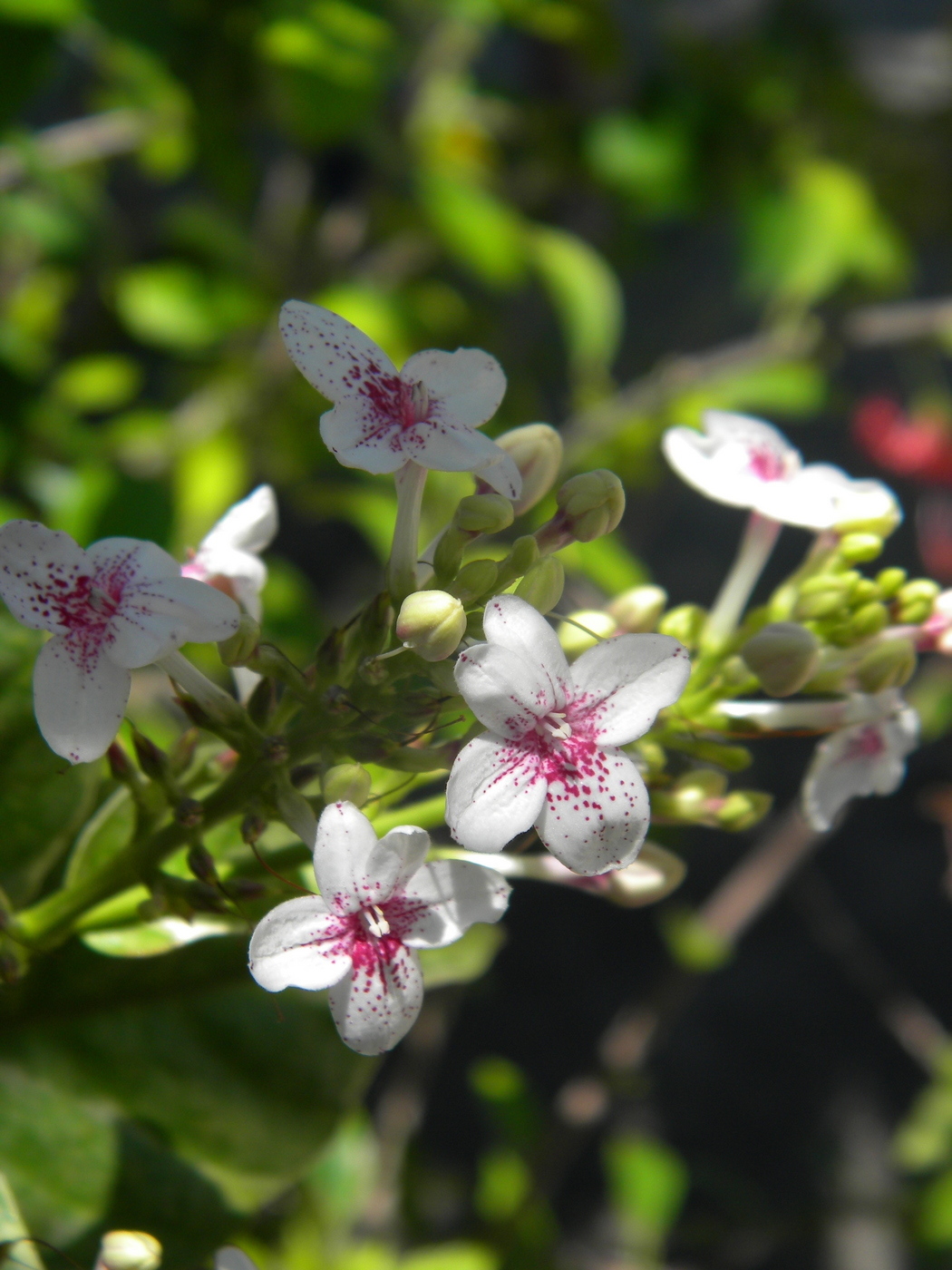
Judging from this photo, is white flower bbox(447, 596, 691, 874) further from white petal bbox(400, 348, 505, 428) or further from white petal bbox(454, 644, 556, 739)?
white petal bbox(400, 348, 505, 428)

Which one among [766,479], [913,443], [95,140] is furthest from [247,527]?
[913,443]

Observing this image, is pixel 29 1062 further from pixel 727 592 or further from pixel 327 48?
pixel 327 48

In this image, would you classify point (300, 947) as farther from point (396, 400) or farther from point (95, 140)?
point (95, 140)

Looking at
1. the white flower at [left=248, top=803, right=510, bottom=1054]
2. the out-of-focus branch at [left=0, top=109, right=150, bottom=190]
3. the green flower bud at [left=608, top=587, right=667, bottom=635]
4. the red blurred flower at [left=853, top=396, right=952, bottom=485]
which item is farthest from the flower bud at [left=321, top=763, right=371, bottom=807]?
the red blurred flower at [left=853, top=396, right=952, bottom=485]

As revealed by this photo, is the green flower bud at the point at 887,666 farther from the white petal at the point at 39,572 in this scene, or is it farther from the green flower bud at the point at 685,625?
the white petal at the point at 39,572

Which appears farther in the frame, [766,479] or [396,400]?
[766,479]

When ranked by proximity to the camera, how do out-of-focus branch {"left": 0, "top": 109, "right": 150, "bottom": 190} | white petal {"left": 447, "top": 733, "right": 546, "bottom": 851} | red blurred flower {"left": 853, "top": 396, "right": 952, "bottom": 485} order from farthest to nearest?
red blurred flower {"left": 853, "top": 396, "right": 952, "bottom": 485}, out-of-focus branch {"left": 0, "top": 109, "right": 150, "bottom": 190}, white petal {"left": 447, "top": 733, "right": 546, "bottom": 851}

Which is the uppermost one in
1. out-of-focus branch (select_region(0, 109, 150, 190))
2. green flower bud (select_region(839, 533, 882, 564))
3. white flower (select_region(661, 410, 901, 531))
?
white flower (select_region(661, 410, 901, 531))
